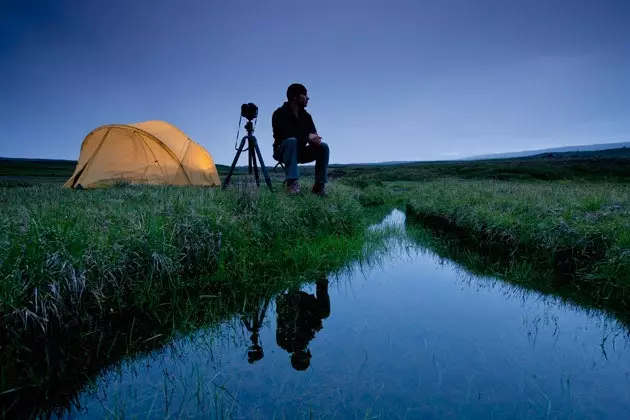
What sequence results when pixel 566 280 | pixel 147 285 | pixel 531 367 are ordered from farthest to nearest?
1. pixel 566 280
2. pixel 147 285
3. pixel 531 367

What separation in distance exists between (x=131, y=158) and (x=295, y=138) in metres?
9.77

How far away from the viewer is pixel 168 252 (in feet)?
15.6

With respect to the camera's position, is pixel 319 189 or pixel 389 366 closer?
pixel 389 366

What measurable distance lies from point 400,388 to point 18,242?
424cm

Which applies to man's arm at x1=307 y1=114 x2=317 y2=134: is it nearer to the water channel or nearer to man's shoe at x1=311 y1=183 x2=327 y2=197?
man's shoe at x1=311 y1=183 x2=327 y2=197

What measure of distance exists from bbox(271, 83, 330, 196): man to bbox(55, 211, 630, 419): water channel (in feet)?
17.5

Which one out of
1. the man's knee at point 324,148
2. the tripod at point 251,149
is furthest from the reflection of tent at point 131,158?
the man's knee at point 324,148

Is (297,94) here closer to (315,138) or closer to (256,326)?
(315,138)

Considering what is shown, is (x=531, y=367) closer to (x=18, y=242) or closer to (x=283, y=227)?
(x=283, y=227)

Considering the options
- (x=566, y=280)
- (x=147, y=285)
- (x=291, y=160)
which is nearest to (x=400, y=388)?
(x=147, y=285)

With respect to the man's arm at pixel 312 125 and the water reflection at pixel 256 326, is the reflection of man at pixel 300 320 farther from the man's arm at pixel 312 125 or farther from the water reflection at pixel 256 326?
the man's arm at pixel 312 125

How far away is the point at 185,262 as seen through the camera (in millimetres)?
5066

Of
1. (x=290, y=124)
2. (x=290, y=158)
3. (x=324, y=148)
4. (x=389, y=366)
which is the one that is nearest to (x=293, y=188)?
(x=290, y=158)

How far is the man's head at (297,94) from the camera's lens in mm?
9320
